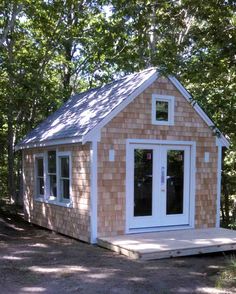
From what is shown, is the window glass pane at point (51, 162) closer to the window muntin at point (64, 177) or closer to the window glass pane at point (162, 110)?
the window muntin at point (64, 177)

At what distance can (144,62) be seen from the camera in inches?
704

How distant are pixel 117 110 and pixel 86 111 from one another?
1.45 m

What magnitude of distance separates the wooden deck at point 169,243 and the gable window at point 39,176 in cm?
350

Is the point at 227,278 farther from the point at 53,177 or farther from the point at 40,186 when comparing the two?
the point at 40,186

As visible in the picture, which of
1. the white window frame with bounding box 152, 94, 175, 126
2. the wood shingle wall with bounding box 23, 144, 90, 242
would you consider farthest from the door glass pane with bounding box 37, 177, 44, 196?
the white window frame with bounding box 152, 94, 175, 126

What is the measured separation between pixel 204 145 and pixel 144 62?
27.2 feet

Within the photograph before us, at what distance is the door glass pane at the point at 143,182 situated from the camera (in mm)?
9625

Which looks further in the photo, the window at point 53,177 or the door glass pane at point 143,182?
the window at point 53,177

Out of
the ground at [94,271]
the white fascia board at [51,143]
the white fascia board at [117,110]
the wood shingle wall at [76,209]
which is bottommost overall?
the ground at [94,271]

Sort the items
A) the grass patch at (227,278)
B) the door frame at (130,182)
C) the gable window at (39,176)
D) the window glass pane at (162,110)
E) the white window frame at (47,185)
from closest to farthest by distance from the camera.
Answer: the grass patch at (227,278), the door frame at (130,182), the window glass pane at (162,110), the white window frame at (47,185), the gable window at (39,176)

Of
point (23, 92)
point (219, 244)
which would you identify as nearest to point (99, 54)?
point (23, 92)

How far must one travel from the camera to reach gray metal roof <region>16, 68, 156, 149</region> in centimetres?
945

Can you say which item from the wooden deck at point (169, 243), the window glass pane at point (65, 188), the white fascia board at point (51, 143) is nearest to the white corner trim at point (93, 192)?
the wooden deck at point (169, 243)

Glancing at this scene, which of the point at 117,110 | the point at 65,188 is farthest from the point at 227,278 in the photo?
the point at 65,188
